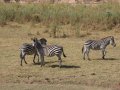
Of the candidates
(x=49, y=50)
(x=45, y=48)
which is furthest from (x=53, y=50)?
(x=45, y=48)

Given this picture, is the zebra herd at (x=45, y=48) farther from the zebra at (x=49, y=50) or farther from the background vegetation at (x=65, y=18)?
the background vegetation at (x=65, y=18)

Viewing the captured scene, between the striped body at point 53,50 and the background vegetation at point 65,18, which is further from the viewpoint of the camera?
the background vegetation at point 65,18

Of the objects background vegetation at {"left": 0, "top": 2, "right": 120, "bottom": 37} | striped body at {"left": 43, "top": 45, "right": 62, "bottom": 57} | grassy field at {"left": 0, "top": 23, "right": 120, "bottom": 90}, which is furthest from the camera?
background vegetation at {"left": 0, "top": 2, "right": 120, "bottom": 37}

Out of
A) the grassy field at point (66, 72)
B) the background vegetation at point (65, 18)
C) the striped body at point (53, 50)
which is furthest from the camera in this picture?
the background vegetation at point (65, 18)

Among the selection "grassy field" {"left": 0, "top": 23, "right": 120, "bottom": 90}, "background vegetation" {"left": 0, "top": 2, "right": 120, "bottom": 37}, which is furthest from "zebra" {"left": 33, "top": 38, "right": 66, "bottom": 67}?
"background vegetation" {"left": 0, "top": 2, "right": 120, "bottom": 37}

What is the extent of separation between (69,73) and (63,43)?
662cm

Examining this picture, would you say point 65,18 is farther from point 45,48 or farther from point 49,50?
point 49,50

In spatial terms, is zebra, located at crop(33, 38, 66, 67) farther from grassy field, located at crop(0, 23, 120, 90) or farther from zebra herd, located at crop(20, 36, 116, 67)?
grassy field, located at crop(0, 23, 120, 90)

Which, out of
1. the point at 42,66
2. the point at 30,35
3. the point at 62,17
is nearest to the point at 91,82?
the point at 42,66

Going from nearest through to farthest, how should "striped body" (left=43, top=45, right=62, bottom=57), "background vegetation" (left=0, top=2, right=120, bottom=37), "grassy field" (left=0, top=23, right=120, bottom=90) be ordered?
"grassy field" (left=0, top=23, right=120, bottom=90) → "striped body" (left=43, top=45, right=62, bottom=57) → "background vegetation" (left=0, top=2, right=120, bottom=37)

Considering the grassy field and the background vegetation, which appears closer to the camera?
the grassy field

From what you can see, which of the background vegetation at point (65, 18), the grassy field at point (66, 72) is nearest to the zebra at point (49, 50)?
the grassy field at point (66, 72)

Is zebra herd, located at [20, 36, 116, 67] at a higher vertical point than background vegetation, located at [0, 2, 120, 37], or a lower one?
higher

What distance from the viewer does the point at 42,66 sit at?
1675 centimetres
